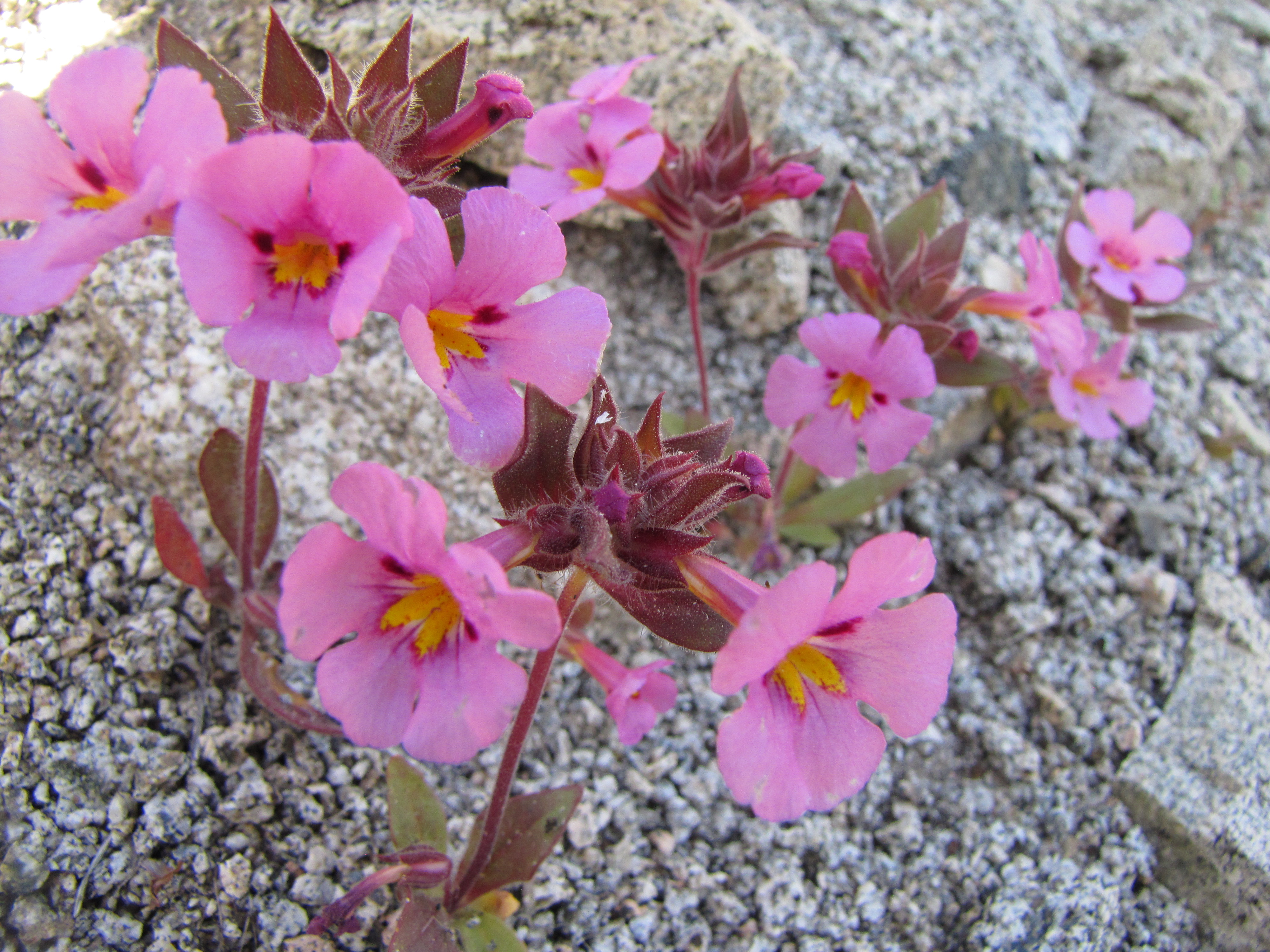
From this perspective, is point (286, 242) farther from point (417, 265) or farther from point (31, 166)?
point (31, 166)

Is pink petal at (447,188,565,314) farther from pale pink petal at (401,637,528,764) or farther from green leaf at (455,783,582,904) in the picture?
green leaf at (455,783,582,904)

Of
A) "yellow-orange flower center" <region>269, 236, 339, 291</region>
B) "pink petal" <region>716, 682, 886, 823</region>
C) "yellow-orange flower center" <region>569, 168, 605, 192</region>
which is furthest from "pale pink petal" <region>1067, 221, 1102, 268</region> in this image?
"yellow-orange flower center" <region>269, 236, 339, 291</region>

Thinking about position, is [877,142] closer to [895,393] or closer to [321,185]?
[895,393]

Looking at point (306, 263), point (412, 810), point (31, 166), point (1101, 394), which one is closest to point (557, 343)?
point (306, 263)

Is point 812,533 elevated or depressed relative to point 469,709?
depressed

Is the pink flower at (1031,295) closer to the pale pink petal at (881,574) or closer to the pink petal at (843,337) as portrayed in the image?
the pink petal at (843,337)
